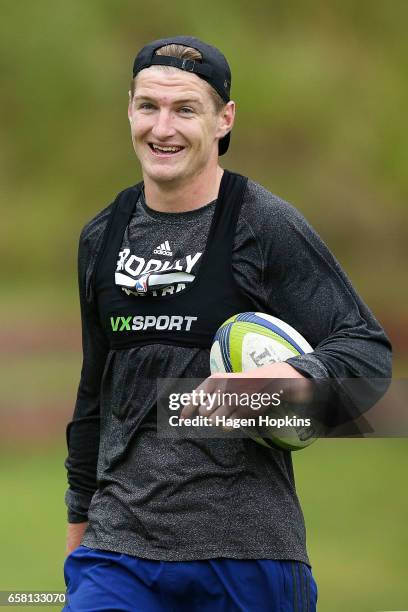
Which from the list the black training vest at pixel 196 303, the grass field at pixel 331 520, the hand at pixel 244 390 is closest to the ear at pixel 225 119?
the black training vest at pixel 196 303

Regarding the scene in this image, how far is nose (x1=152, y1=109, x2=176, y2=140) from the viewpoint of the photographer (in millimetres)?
2377

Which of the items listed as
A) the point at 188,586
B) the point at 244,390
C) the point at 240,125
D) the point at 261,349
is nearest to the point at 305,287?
the point at 261,349

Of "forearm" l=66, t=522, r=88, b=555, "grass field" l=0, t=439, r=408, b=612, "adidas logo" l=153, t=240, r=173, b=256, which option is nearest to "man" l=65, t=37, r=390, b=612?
"adidas logo" l=153, t=240, r=173, b=256

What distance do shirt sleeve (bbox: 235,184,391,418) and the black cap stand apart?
288 mm

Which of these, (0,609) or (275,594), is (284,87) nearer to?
(0,609)

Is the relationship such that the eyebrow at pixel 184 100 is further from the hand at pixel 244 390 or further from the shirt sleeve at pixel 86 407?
the hand at pixel 244 390

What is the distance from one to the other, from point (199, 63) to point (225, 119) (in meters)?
0.13

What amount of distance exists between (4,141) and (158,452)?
39.2ft

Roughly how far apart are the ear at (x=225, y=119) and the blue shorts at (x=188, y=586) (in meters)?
0.86

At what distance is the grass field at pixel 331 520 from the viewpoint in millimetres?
5664

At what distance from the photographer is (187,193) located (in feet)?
7.93

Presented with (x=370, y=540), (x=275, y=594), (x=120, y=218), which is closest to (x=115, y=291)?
(x=120, y=218)

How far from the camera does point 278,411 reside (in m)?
2.22

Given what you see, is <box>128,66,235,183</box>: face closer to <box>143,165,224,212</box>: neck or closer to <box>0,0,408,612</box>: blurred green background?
<box>143,165,224,212</box>: neck
